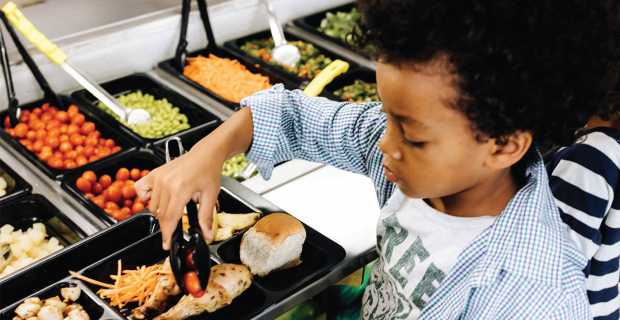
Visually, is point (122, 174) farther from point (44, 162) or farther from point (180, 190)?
point (180, 190)

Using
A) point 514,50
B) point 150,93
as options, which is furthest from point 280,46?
point 514,50

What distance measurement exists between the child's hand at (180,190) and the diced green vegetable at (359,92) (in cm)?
154

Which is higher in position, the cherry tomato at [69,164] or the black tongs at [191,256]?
the black tongs at [191,256]

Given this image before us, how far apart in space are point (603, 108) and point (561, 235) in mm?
362

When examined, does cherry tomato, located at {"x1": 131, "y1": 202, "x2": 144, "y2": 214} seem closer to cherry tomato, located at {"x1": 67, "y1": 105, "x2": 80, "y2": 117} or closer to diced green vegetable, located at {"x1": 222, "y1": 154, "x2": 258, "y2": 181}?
Answer: diced green vegetable, located at {"x1": 222, "y1": 154, "x2": 258, "y2": 181}

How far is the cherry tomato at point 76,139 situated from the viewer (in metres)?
2.14

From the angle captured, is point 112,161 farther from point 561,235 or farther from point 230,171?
point 561,235

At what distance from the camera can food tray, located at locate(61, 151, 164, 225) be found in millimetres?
1737

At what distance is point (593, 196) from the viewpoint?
1.30m

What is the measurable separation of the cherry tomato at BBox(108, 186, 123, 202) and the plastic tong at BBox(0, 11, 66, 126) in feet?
2.05

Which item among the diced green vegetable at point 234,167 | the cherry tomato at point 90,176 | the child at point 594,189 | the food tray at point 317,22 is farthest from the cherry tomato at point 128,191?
the food tray at point 317,22

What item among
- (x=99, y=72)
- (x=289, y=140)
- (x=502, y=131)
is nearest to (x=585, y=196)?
(x=502, y=131)

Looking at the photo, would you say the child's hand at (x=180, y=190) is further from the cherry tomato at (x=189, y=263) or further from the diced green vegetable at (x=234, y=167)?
the diced green vegetable at (x=234, y=167)

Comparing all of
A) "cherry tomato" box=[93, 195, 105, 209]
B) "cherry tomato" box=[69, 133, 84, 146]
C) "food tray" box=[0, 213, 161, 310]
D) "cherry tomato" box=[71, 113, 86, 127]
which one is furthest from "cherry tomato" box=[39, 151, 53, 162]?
"food tray" box=[0, 213, 161, 310]
